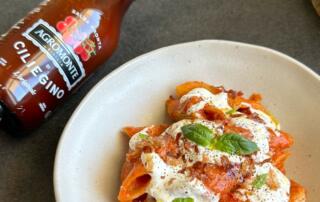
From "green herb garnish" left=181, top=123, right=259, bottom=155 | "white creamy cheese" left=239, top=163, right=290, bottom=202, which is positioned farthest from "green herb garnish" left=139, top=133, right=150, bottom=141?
"white creamy cheese" left=239, top=163, right=290, bottom=202

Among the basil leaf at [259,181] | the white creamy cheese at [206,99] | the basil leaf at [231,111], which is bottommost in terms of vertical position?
the basil leaf at [259,181]

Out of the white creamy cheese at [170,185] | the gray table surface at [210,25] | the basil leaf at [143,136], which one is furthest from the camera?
the gray table surface at [210,25]

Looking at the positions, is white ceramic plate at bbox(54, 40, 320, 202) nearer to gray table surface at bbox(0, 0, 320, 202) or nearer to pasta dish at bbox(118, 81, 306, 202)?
pasta dish at bbox(118, 81, 306, 202)

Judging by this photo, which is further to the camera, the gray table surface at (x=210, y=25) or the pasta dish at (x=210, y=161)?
the gray table surface at (x=210, y=25)

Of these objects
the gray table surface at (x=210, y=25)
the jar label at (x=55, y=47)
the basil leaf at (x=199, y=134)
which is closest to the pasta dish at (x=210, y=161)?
the basil leaf at (x=199, y=134)

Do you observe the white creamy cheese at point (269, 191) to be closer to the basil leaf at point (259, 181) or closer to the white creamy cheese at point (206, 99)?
the basil leaf at point (259, 181)

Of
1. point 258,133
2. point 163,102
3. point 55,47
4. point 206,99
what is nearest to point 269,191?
point 258,133
